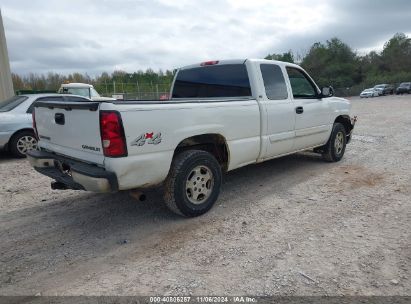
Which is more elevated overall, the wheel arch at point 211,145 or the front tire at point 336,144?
the wheel arch at point 211,145

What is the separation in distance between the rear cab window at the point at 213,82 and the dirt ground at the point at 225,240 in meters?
1.51

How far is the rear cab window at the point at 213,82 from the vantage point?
5016 mm

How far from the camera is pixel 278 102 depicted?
518cm

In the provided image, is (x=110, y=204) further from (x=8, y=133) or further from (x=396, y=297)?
(x=8, y=133)

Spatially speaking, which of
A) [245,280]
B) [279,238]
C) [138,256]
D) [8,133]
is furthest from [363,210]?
[8,133]

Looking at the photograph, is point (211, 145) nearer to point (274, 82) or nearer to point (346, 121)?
point (274, 82)

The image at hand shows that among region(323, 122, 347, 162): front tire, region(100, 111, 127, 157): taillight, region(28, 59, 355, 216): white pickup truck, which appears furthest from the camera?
region(323, 122, 347, 162): front tire

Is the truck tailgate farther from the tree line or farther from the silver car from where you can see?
the tree line

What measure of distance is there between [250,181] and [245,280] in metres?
2.90

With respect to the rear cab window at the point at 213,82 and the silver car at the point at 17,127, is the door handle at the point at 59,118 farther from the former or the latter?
the silver car at the point at 17,127

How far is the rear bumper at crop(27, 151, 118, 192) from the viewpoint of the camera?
3305 mm

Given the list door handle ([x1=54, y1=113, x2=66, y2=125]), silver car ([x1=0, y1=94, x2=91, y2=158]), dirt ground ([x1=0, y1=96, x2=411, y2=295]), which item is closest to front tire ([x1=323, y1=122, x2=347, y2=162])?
dirt ground ([x1=0, y1=96, x2=411, y2=295])

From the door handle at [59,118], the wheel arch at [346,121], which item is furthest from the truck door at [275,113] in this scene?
the door handle at [59,118]

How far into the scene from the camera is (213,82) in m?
5.34
